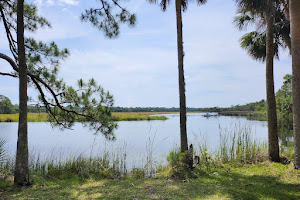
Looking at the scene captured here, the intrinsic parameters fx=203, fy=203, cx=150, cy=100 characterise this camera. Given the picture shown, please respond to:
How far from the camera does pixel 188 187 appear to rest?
14.6 feet

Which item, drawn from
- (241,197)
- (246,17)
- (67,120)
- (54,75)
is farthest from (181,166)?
(246,17)

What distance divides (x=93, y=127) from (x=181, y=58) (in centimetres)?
365

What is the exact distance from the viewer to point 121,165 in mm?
6531

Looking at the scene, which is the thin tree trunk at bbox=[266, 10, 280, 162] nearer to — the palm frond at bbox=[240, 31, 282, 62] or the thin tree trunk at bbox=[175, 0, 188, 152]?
the palm frond at bbox=[240, 31, 282, 62]

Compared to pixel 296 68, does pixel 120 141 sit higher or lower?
lower

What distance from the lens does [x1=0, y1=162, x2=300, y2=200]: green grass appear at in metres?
3.95

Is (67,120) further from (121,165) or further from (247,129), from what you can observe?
(247,129)

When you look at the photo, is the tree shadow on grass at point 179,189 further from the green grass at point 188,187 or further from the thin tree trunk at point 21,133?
the thin tree trunk at point 21,133

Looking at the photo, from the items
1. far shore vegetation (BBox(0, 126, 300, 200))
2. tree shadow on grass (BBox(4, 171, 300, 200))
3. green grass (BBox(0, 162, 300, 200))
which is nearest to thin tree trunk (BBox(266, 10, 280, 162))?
far shore vegetation (BBox(0, 126, 300, 200))

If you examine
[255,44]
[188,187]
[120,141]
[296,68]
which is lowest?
[120,141]

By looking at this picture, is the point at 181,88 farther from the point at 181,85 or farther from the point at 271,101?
the point at 271,101

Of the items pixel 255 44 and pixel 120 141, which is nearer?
pixel 255 44

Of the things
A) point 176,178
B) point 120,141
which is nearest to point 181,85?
point 176,178

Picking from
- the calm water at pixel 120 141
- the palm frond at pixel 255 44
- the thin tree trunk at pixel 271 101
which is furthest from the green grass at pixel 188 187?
the palm frond at pixel 255 44
